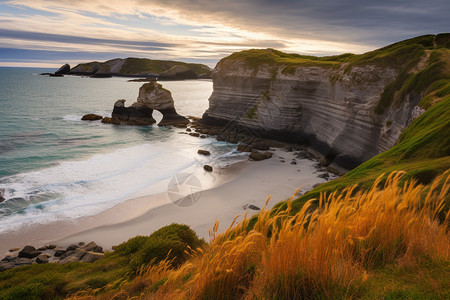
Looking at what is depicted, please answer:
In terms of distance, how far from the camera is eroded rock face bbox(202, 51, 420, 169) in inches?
1027

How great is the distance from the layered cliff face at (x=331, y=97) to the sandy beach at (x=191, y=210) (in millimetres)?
5746

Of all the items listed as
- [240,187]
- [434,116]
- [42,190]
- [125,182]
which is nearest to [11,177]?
[42,190]

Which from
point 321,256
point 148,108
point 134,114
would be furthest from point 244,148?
point 321,256

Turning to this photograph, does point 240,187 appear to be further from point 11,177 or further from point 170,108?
point 170,108

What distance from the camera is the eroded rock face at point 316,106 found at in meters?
26.1

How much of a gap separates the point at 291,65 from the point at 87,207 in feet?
110

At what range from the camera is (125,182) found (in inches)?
1062

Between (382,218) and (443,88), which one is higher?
(443,88)

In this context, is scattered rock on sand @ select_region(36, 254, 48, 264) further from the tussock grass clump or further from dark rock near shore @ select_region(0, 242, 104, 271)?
the tussock grass clump

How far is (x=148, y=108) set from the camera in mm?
59094

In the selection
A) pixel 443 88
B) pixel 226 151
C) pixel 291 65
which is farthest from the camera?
pixel 291 65

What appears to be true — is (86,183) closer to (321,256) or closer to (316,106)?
(321,256)

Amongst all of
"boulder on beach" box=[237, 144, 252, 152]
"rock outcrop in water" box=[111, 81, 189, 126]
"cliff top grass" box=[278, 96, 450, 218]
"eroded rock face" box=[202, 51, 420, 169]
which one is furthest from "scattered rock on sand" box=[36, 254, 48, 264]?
"rock outcrop in water" box=[111, 81, 189, 126]

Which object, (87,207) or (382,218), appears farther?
(87,207)
